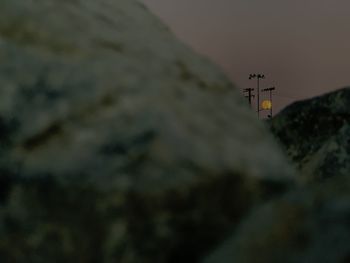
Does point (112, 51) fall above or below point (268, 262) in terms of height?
above

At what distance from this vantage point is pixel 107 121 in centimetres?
241

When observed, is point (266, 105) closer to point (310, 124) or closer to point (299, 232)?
point (310, 124)

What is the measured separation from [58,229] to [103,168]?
10.0 inches

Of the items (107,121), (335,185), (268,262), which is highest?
(107,121)

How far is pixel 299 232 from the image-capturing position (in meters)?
1.99

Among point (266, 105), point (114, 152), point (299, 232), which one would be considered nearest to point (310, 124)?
point (114, 152)

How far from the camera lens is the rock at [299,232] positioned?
1.92 meters

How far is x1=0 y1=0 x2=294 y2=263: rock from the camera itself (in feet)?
7.50

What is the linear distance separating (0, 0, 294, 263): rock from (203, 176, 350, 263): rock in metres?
0.21

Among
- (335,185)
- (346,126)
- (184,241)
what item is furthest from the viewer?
(346,126)

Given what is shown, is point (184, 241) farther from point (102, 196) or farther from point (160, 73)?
point (160, 73)

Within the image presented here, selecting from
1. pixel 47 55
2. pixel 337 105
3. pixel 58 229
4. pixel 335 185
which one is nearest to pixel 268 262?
pixel 335 185

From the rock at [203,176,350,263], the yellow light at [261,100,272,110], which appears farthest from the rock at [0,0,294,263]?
the yellow light at [261,100,272,110]

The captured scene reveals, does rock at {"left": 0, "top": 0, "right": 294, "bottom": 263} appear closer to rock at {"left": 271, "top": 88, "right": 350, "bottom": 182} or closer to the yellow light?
rock at {"left": 271, "top": 88, "right": 350, "bottom": 182}
